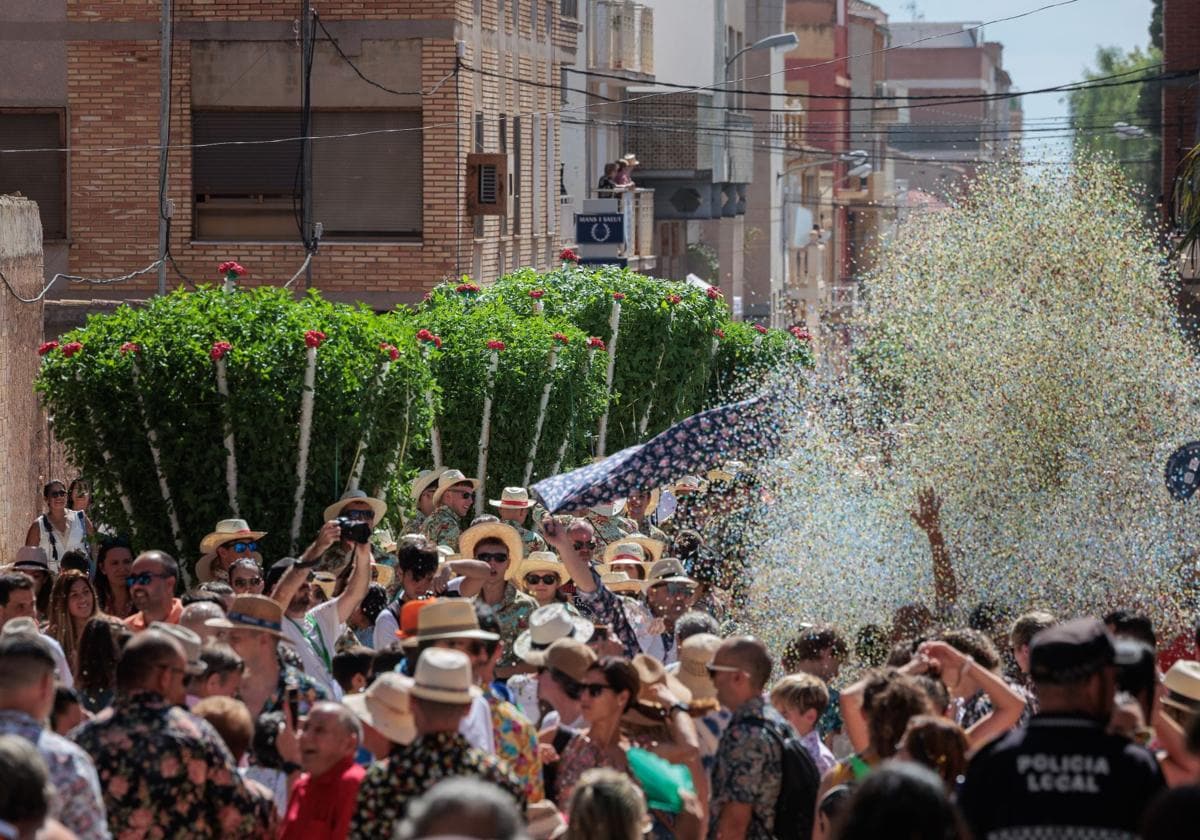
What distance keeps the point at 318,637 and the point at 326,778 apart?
2.85 meters

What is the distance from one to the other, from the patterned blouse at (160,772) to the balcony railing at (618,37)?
35969 millimetres

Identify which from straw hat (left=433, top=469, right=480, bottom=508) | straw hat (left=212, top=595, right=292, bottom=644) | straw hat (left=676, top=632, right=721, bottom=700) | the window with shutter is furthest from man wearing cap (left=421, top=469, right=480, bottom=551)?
the window with shutter

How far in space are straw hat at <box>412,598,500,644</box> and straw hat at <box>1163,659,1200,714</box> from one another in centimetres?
228

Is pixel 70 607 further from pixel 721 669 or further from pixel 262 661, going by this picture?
pixel 721 669

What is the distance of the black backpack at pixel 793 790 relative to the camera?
7.54 meters

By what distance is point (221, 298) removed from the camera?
47.6 ft

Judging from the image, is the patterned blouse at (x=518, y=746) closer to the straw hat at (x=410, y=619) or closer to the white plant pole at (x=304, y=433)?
the straw hat at (x=410, y=619)

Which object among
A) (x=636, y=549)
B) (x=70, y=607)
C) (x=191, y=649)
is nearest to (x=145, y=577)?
(x=70, y=607)

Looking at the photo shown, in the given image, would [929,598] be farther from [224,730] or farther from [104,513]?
[224,730]

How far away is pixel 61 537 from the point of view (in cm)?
1547

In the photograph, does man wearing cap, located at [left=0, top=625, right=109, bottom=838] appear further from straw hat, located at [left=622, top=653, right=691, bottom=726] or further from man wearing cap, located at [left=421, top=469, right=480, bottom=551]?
man wearing cap, located at [left=421, top=469, right=480, bottom=551]

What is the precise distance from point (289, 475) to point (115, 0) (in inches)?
528

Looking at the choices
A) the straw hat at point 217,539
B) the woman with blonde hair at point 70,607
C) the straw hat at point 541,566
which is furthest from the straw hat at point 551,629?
the straw hat at point 217,539

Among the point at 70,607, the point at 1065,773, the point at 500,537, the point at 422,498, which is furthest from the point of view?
the point at 422,498
